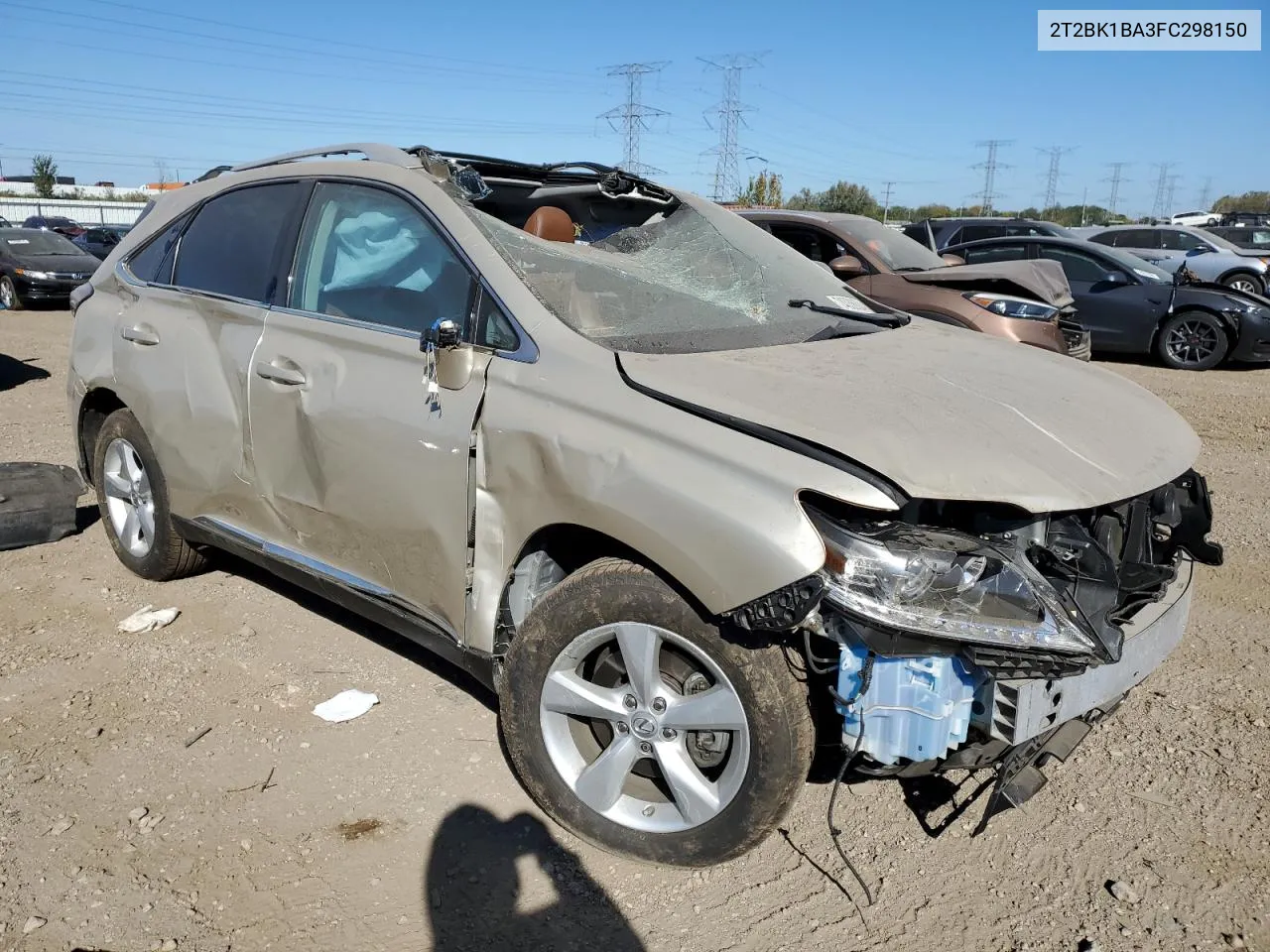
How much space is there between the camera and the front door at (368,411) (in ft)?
9.85

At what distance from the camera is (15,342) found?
13422mm

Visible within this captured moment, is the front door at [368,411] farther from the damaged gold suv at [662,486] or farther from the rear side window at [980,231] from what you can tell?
the rear side window at [980,231]

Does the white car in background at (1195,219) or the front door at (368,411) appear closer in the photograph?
the front door at (368,411)

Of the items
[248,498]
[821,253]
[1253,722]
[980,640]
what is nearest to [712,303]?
[980,640]

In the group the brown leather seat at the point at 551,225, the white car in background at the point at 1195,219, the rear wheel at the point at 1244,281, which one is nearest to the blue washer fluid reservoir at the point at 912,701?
the brown leather seat at the point at 551,225

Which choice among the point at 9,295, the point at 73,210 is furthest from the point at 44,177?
the point at 9,295

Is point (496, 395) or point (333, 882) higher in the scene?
point (496, 395)

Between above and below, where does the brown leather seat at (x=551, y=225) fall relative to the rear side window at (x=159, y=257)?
above

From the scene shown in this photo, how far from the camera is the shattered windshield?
121 inches

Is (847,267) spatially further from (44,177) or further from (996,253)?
(44,177)

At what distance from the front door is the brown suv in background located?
19.6 feet

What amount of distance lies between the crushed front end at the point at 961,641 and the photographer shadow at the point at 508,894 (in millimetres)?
809

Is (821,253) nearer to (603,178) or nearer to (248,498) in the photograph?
(603,178)

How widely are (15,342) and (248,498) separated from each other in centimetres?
1209
